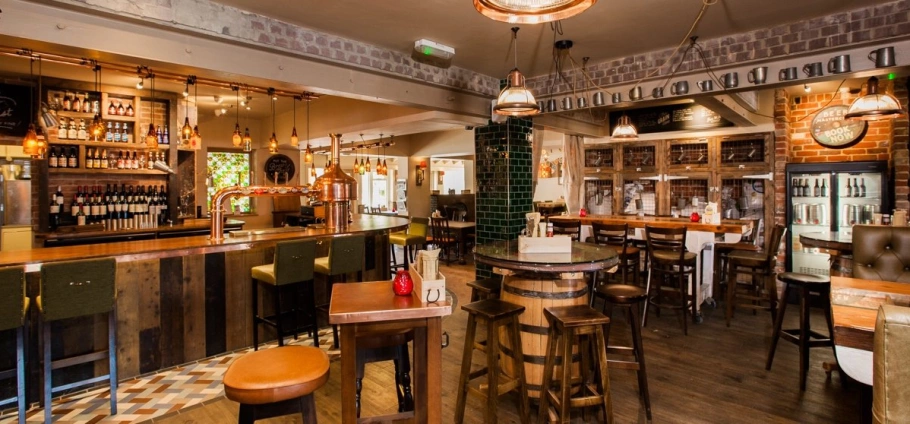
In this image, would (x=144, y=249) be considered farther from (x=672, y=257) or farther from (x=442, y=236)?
(x=442, y=236)

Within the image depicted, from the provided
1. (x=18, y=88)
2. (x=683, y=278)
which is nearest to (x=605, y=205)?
(x=683, y=278)

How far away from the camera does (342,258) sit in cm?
434

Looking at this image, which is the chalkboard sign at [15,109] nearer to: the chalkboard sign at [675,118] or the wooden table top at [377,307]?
the wooden table top at [377,307]

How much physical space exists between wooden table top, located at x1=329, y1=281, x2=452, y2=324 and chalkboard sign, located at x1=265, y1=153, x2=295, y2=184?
9.29m

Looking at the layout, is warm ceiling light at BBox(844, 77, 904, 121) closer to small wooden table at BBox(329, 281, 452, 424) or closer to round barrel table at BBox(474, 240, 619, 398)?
round barrel table at BBox(474, 240, 619, 398)

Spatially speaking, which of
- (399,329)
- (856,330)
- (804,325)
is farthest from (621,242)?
(399,329)

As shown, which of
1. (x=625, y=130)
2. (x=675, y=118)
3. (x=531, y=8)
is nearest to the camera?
(x=531, y=8)

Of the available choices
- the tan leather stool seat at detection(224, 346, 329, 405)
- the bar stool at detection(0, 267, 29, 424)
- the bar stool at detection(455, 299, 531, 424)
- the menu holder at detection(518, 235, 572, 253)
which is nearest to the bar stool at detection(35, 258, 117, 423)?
the bar stool at detection(0, 267, 29, 424)

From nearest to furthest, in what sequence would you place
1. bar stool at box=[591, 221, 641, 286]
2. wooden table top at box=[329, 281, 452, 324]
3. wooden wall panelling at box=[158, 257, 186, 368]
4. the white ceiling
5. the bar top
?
wooden table top at box=[329, 281, 452, 324], the bar top, the white ceiling, wooden wall panelling at box=[158, 257, 186, 368], bar stool at box=[591, 221, 641, 286]

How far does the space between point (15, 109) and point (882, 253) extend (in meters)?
9.12

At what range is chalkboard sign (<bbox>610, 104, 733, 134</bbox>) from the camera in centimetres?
718

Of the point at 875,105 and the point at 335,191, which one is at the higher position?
the point at 875,105

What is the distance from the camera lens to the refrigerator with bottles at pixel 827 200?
18.4 ft

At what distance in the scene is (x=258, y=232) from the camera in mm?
4727
